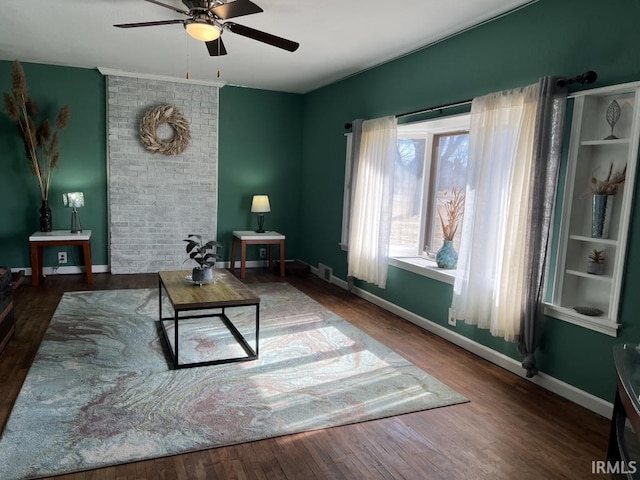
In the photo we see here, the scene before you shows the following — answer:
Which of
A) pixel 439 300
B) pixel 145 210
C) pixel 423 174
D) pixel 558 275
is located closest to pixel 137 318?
pixel 145 210

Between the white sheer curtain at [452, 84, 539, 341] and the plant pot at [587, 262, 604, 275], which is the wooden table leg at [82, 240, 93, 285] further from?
the plant pot at [587, 262, 604, 275]

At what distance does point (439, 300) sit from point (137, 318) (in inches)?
104

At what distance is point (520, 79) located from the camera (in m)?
3.16

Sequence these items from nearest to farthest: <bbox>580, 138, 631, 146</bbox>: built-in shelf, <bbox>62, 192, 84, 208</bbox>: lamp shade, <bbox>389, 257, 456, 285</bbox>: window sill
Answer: <bbox>580, 138, 631, 146</bbox>: built-in shelf → <bbox>389, 257, 456, 285</bbox>: window sill → <bbox>62, 192, 84, 208</bbox>: lamp shade

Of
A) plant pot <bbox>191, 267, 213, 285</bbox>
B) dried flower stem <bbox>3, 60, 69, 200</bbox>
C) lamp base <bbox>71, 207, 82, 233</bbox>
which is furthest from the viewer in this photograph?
lamp base <bbox>71, 207, 82, 233</bbox>

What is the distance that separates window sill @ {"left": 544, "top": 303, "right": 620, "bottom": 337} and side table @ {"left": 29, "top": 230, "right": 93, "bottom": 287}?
4.66m

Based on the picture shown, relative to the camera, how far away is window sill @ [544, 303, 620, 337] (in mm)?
2578

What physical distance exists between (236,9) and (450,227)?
2.66 m

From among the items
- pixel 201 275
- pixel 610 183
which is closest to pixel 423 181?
pixel 610 183

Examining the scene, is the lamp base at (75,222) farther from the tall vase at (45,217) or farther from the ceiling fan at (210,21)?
the ceiling fan at (210,21)

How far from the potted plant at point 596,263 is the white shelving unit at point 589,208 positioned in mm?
29

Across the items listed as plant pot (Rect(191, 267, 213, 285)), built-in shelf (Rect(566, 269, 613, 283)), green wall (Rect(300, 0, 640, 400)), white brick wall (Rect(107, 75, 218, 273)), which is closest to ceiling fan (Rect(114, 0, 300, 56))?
green wall (Rect(300, 0, 640, 400))

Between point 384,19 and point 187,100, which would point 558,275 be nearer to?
point 384,19

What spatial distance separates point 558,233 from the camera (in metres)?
2.89
